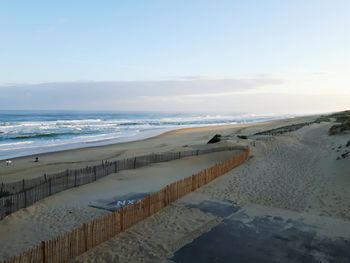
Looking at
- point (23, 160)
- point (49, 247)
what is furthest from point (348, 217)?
point (23, 160)

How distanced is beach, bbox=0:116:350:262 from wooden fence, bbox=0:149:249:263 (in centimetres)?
24

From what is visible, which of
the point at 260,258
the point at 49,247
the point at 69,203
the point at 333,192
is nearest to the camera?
the point at 49,247

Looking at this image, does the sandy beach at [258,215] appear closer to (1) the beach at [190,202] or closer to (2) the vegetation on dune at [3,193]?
(1) the beach at [190,202]

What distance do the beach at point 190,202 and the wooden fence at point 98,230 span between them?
235mm

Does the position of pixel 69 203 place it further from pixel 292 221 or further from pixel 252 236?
pixel 292 221

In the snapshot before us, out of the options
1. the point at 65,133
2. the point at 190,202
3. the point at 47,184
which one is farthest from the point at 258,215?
the point at 65,133

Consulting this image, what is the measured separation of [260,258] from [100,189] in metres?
9.70

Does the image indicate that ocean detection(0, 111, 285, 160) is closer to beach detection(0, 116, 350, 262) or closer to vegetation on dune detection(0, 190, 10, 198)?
beach detection(0, 116, 350, 262)

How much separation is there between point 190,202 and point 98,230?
538cm

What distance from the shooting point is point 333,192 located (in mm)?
17109

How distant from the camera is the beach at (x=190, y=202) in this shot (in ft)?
37.2

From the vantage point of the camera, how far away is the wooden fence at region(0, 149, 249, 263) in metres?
8.76

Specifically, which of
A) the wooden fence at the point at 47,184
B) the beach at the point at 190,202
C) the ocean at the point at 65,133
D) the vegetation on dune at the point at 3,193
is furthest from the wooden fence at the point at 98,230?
the ocean at the point at 65,133

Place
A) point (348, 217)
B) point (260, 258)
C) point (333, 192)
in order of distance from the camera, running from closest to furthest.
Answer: point (260, 258)
point (348, 217)
point (333, 192)
